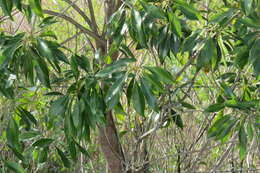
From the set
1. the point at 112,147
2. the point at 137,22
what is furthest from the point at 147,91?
the point at 112,147

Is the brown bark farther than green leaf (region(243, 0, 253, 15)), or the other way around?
the brown bark

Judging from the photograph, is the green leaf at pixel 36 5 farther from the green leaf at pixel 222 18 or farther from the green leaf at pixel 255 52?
the green leaf at pixel 255 52

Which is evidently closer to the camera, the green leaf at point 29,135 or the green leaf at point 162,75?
the green leaf at point 162,75

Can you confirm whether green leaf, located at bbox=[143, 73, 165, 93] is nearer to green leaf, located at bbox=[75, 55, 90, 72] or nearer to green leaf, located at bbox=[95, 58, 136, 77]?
green leaf, located at bbox=[95, 58, 136, 77]

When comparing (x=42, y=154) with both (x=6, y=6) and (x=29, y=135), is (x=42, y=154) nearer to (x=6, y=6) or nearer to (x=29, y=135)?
A: (x=29, y=135)

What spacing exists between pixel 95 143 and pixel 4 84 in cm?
153

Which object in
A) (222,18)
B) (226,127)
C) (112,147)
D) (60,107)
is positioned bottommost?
(112,147)

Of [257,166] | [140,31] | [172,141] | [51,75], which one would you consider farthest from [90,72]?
[257,166]

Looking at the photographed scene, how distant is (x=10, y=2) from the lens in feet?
4.74

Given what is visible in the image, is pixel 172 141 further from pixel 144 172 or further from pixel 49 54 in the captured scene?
pixel 49 54

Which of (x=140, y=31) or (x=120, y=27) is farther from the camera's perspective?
(x=120, y=27)

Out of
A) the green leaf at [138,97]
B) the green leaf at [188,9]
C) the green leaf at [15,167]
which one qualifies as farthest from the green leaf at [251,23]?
the green leaf at [15,167]

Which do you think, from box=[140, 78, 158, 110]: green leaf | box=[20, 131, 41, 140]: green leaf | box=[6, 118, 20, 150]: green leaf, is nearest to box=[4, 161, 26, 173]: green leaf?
box=[6, 118, 20, 150]: green leaf

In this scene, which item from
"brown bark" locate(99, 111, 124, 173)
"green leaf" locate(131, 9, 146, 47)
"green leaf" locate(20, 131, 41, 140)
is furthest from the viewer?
"brown bark" locate(99, 111, 124, 173)
